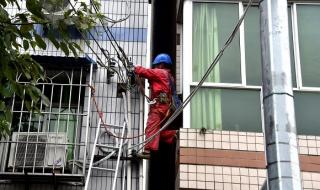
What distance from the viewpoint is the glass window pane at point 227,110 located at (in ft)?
27.4

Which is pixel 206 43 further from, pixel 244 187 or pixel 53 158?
pixel 53 158

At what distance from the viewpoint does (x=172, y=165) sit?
31.2 ft

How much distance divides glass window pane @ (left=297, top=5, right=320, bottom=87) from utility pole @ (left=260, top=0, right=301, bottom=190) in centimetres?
455

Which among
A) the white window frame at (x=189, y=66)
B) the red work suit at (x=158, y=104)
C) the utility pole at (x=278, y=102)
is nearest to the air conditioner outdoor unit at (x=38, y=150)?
the red work suit at (x=158, y=104)

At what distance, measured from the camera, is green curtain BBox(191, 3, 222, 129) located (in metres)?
8.45

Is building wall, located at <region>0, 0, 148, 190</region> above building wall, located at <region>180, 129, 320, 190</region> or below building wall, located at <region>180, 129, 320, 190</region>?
above

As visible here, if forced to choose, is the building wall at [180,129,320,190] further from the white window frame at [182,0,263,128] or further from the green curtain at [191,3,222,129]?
the white window frame at [182,0,263,128]

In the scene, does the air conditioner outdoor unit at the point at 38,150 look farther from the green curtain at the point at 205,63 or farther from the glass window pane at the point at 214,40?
the glass window pane at the point at 214,40

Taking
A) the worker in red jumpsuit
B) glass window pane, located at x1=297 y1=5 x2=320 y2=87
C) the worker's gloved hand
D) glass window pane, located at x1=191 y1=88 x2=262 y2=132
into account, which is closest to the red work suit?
the worker in red jumpsuit

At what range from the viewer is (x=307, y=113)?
8.38 metres

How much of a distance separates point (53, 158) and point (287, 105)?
5.68m

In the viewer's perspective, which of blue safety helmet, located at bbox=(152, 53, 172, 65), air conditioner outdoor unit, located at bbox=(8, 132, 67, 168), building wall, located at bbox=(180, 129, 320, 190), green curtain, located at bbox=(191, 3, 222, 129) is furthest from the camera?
blue safety helmet, located at bbox=(152, 53, 172, 65)

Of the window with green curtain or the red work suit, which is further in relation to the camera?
the red work suit

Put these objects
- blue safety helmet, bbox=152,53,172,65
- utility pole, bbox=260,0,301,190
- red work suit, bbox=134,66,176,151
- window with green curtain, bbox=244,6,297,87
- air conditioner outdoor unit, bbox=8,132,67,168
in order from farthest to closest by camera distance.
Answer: blue safety helmet, bbox=152,53,172,65 → red work suit, bbox=134,66,176,151 → air conditioner outdoor unit, bbox=8,132,67,168 → window with green curtain, bbox=244,6,297,87 → utility pole, bbox=260,0,301,190
